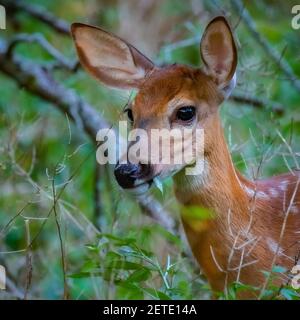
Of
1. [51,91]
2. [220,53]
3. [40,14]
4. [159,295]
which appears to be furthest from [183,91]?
[40,14]

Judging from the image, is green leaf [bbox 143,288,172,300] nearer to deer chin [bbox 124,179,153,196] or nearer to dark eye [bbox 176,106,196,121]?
deer chin [bbox 124,179,153,196]

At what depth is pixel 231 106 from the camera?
5.57 m

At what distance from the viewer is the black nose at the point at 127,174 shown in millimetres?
3461

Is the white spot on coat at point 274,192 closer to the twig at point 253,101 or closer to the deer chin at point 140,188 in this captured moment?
the deer chin at point 140,188

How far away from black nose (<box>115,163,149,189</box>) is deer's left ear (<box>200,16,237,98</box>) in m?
0.53

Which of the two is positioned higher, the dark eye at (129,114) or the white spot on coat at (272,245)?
the dark eye at (129,114)

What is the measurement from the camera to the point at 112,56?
4059 millimetres

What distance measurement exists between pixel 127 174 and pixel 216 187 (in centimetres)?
41

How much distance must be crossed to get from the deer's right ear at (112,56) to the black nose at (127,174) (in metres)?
0.58

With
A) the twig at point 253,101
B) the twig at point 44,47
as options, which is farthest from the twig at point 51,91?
the twig at point 253,101

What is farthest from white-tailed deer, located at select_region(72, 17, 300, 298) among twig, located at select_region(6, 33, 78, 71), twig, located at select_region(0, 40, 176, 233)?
twig, located at select_region(6, 33, 78, 71)
